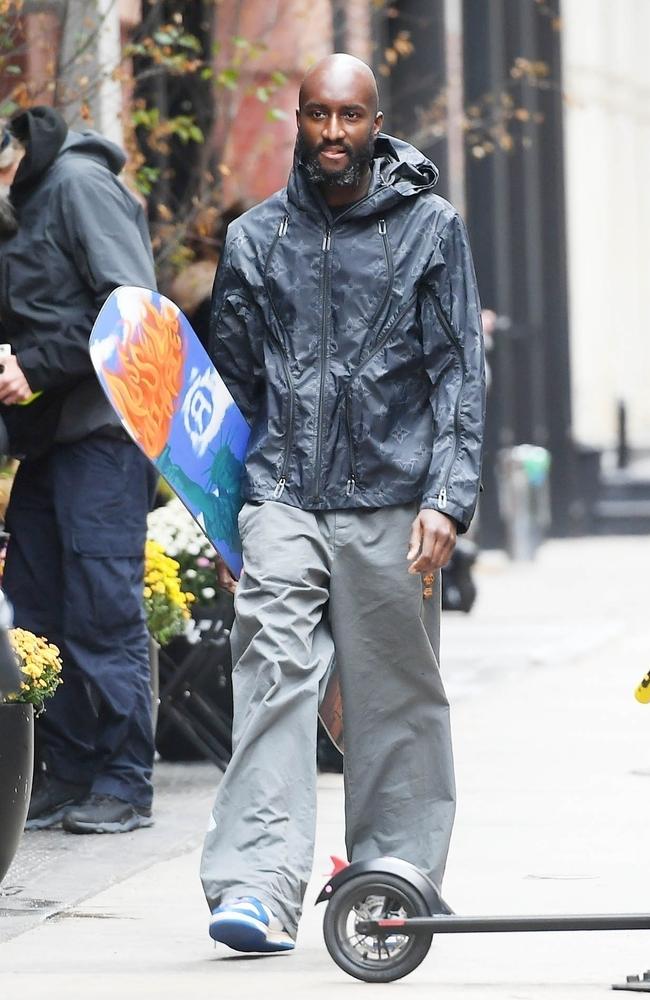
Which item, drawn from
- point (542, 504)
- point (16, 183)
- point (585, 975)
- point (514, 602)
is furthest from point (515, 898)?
point (542, 504)

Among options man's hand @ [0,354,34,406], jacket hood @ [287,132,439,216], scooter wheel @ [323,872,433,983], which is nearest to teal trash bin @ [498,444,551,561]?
man's hand @ [0,354,34,406]

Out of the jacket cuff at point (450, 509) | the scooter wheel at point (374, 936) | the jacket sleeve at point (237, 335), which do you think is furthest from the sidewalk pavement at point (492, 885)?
the jacket sleeve at point (237, 335)

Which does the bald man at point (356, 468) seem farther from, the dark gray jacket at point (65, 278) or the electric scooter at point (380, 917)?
the dark gray jacket at point (65, 278)

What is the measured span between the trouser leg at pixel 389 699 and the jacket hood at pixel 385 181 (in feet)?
2.17

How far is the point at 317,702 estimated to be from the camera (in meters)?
4.67

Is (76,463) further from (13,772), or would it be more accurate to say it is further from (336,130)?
(336,130)

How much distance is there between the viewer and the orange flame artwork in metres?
4.62

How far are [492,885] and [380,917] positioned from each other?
1298 millimetres

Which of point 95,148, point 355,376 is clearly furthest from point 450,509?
point 95,148

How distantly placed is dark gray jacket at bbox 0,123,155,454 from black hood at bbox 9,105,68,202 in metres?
0.02

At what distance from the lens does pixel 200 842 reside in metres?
6.27

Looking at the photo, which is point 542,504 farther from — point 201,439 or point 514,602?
point 201,439

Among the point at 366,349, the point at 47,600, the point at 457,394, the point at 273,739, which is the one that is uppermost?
the point at 366,349

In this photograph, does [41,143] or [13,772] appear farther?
[41,143]
